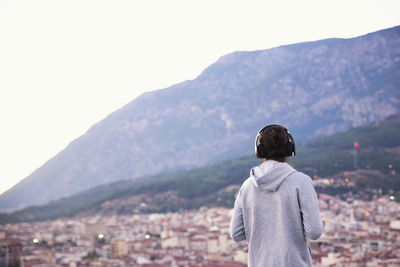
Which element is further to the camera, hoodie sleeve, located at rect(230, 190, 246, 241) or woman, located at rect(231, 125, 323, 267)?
hoodie sleeve, located at rect(230, 190, 246, 241)

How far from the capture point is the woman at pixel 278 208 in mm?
2158

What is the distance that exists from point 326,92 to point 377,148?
4908 centimetres

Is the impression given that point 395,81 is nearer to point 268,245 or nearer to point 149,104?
point 149,104

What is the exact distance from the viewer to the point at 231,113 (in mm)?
116500

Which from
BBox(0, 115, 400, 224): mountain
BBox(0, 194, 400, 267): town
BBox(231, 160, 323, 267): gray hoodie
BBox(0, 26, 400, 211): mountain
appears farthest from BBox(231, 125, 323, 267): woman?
BBox(0, 26, 400, 211): mountain

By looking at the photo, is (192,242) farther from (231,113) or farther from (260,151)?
(231,113)

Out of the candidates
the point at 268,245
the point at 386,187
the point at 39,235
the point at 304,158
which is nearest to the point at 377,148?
the point at 304,158

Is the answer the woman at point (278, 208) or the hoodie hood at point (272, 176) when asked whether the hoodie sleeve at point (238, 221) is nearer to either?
the woman at point (278, 208)

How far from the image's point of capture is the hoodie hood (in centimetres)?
218

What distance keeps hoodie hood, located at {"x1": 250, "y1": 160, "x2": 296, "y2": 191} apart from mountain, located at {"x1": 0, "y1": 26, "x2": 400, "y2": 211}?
292 feet

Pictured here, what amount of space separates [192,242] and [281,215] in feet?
92.9

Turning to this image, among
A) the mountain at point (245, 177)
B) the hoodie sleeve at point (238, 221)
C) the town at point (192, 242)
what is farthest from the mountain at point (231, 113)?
the hoodie sleeve at point (238, 221)

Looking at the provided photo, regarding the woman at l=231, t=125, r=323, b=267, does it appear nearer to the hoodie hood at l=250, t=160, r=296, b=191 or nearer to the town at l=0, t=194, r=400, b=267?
the hoodie hood at l=250, t=160, r=296, b=191

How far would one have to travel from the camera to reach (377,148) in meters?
58.2
